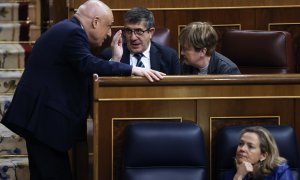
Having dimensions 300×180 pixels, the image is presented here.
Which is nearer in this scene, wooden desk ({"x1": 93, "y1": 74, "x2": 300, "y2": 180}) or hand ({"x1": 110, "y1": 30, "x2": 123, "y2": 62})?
wooden desk ({"x1": 93, "y1": 74, "x2": 300, "y2": 180})

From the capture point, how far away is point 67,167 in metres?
2.53

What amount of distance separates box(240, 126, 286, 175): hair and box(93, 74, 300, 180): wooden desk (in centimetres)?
17

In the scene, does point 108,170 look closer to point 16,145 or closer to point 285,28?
point 16,145

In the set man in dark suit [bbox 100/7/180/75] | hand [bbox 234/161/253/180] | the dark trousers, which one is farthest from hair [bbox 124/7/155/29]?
hand [bbox 234/161/253/180]

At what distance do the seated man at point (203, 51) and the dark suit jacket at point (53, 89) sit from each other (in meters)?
0.32

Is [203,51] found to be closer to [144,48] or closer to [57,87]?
[144,48]

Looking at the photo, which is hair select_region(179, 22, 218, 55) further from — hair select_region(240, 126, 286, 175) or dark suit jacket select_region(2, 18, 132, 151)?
hair select_region(240, 126, 286, 175)

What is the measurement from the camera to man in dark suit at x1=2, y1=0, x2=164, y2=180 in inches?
94.5

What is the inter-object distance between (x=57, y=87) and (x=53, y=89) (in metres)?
0.01

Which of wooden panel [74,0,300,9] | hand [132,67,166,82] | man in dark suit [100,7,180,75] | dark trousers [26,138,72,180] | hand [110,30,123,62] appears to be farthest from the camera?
wooden panel [74,0,300,9]

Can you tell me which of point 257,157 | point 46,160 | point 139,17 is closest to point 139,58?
point 139,17

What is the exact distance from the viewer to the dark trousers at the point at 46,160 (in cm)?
246

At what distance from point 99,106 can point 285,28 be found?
1246 millimetres

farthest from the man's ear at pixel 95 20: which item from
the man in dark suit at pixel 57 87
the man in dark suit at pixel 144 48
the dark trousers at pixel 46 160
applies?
the dark trousers at pixel 46 160
